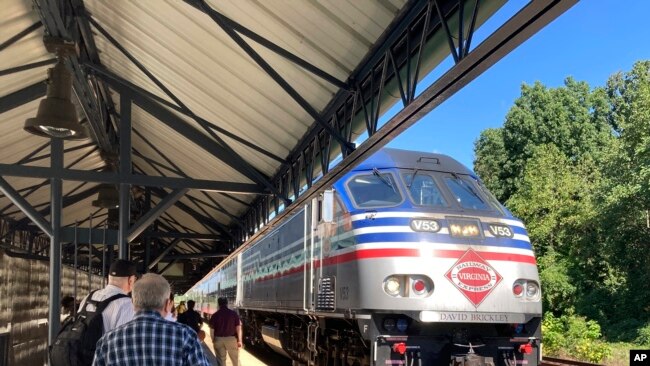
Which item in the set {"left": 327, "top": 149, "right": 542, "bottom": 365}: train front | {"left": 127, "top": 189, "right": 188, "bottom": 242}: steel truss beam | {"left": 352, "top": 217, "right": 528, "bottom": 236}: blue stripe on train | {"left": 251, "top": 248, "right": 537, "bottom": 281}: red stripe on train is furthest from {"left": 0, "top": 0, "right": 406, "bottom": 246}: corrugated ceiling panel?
{"left": 251, "top": 248, "right": 537, "bottom": 281}: red stripe on train

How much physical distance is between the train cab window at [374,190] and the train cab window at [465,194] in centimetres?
81

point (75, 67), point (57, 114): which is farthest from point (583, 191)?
point (57, 114)

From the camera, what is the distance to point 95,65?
1080 centimetres

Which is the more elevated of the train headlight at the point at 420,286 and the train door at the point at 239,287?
the train headlight at the point at 420,286

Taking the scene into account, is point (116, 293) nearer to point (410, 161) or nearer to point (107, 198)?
point (410, 161)

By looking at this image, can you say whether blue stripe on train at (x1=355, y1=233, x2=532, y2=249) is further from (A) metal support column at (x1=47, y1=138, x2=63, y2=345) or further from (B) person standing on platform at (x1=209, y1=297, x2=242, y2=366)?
(A) metal support column at (x1=47, y1=138, x2=63, y2=345)

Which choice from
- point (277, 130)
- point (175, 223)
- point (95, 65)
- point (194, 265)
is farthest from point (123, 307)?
point (194, 265)

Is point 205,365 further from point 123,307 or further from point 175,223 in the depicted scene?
point 175,223

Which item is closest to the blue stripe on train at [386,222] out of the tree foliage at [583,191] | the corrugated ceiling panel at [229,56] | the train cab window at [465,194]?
the train cab window at [465,194]

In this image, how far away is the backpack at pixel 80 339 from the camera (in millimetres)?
3803

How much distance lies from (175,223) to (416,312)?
20375 mm

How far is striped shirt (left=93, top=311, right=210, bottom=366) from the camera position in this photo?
2859 mm

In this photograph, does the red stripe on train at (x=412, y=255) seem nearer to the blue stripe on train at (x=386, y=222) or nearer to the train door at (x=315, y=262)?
the blue stripe on train at (x=386, y=222)

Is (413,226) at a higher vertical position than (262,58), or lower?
lower
